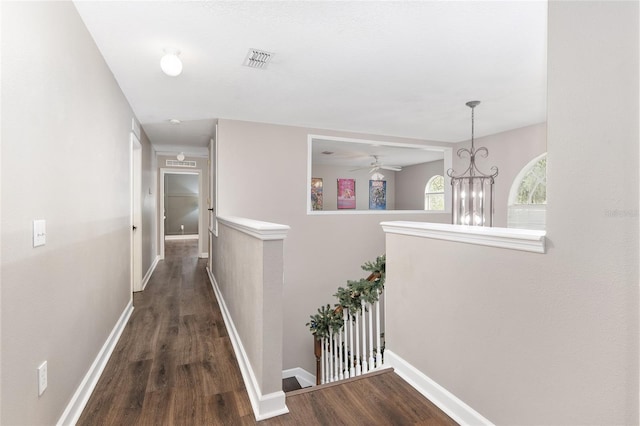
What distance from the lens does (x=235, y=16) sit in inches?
77.0

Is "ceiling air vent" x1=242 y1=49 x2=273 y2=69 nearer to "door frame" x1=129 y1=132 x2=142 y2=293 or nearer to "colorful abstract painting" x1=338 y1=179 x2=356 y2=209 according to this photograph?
"door frame" x1=129 y1=132 x2=142 y2=293

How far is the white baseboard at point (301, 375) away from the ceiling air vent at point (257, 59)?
4.01 m

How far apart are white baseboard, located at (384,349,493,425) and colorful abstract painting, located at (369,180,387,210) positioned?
25.6 ft

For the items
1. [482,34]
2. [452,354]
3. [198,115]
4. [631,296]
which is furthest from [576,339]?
[198,115]

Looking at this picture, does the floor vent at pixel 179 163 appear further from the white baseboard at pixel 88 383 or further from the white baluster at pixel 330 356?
the white baluster at pixel 330 356

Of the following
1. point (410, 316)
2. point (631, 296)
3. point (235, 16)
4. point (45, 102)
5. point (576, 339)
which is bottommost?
point (410, 316)

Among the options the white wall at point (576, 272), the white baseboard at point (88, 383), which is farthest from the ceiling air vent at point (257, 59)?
the white baseboard at point (88, 383)

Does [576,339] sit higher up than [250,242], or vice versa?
[250,242]

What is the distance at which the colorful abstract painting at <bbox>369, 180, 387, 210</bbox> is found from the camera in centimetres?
996

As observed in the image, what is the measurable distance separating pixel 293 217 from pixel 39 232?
341 centimetres

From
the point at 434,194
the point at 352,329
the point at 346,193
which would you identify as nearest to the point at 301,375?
the point at 352,329

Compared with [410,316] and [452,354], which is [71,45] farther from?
[452,354]

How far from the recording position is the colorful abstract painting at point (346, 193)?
373 inches

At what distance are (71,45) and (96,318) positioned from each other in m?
1.75
